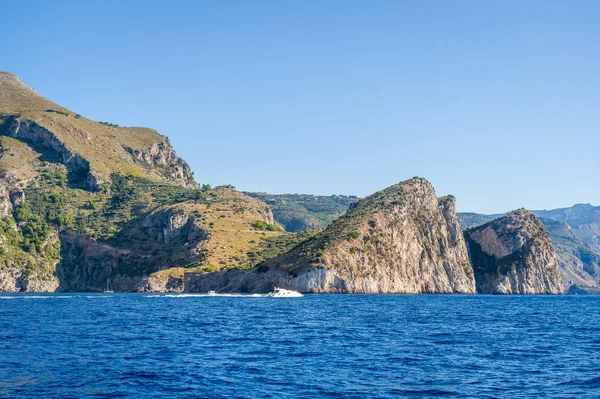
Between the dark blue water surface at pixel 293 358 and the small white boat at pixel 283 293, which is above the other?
the small white boat at pixel 283 293

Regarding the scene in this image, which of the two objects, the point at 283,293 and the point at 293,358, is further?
the point at 283,293

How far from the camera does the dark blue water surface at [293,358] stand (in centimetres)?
4409

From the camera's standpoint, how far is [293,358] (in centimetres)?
5738

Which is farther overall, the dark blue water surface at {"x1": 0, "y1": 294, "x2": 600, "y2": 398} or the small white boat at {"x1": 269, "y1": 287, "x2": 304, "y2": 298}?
the small white boat at {"x1": 269, "y1": 287, "x2": 304, "y2": 298}

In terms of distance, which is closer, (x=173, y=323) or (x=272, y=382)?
(x=272, y=382)

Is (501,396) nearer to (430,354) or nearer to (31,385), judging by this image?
(430,354)

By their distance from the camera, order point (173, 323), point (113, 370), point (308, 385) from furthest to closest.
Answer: point (173, 323), point (113, 370), point (308, 385)

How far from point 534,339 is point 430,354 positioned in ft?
64.8

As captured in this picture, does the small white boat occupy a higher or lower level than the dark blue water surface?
higher

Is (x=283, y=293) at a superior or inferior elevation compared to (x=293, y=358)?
superior

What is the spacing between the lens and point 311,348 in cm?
6412

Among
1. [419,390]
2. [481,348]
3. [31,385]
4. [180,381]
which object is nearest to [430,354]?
[481,348]

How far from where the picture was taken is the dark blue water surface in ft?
145

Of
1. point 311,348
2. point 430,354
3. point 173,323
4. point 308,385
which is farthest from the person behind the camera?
point 173,323
